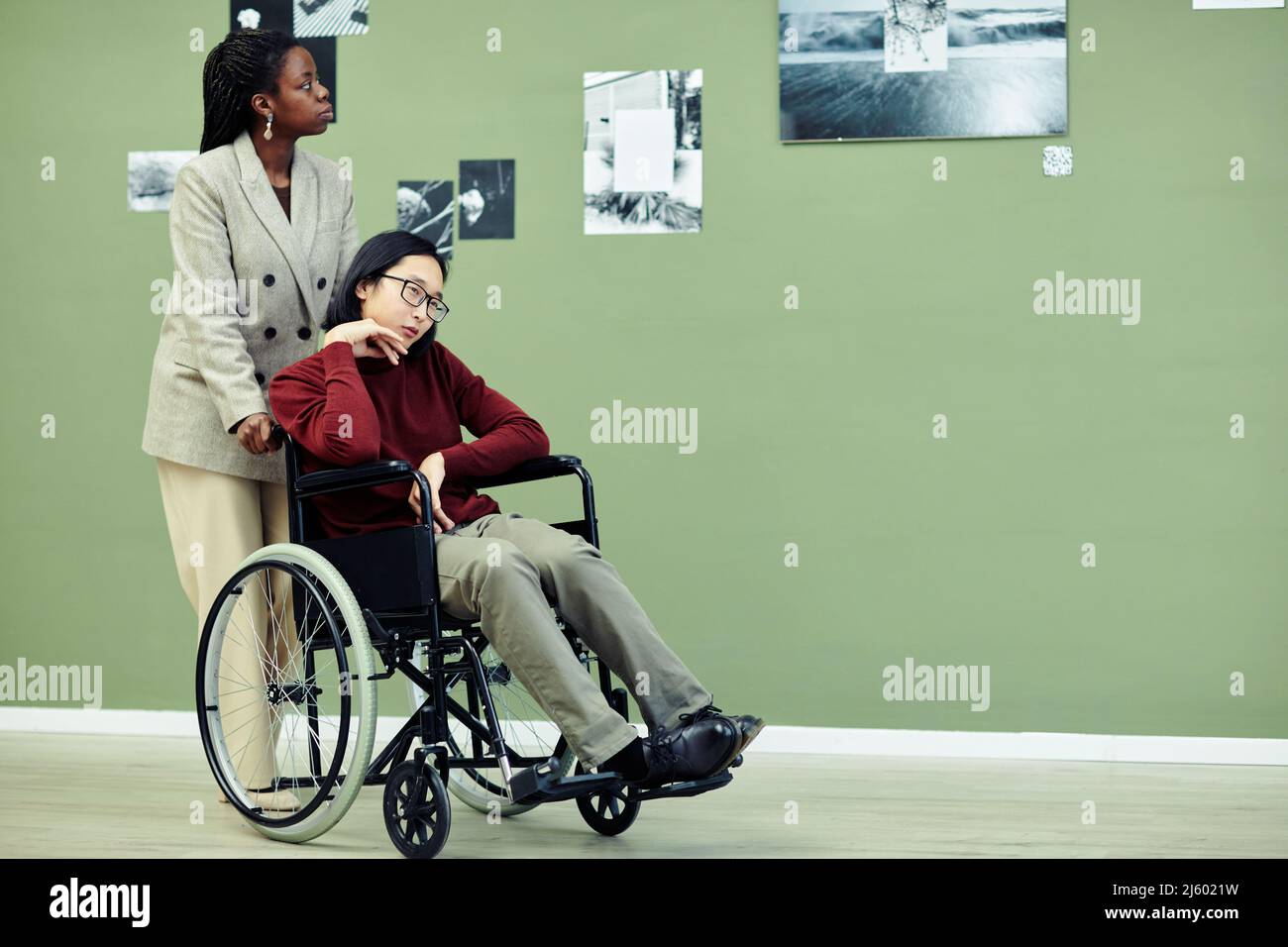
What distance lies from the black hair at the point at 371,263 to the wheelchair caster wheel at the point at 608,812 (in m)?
0.83

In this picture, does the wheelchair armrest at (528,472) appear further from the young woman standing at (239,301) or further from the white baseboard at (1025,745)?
the white baseboard at (1025,745)

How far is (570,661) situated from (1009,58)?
1959 millimetres

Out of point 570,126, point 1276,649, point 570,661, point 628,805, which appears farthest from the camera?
point 570,126

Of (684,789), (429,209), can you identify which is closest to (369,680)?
(684,789)

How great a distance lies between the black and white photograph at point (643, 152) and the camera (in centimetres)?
331

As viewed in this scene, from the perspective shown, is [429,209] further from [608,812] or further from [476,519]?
[608,812]

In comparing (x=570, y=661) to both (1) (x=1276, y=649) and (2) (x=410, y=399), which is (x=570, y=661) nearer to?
(2) (x=410, y=399)

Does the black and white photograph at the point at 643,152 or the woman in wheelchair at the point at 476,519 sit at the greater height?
the black and white photograph at the point at 643,152

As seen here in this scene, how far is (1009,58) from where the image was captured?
3.19 m

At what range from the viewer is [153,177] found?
351cm

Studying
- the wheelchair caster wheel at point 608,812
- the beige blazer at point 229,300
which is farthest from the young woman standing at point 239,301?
the wheelchair caster wheel at point 608,812

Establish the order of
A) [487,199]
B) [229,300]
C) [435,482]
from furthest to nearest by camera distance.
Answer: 1. [487,199]
2. [229,300]
3. [435,482]

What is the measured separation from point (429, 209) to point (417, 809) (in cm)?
177

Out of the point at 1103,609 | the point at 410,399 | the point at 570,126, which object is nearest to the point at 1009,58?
the point at 570,126
